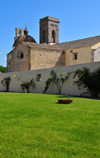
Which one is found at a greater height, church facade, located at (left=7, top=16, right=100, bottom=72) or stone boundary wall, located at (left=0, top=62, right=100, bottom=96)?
church facade, located at (left=7, top=16, right=100, bottom=72)

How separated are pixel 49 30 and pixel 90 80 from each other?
32.0 meters

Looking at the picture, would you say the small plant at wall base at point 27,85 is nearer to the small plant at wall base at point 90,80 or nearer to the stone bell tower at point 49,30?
the small plant at wall base at point 90,80

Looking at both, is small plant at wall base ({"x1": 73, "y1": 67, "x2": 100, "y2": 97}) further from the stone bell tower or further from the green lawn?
the stone bell tower

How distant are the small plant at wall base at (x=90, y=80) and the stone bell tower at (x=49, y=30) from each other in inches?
1182

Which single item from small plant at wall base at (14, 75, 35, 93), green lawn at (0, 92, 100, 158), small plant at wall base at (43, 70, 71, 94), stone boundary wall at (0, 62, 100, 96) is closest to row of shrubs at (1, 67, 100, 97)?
small plant at wall base at (43, 70, 71, 94)

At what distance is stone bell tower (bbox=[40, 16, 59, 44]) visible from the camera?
1683 inches

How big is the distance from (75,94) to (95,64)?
2935mm

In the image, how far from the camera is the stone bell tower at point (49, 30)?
42750 mm

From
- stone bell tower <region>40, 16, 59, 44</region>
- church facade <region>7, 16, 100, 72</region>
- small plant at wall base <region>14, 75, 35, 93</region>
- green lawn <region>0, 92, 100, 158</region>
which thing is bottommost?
green lawn <region>0, 92, 100, 158</region>

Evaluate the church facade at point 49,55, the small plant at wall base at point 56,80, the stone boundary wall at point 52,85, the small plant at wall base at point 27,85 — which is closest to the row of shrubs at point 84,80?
the small plant at wall base at point 56,80

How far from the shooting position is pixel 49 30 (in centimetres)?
4291

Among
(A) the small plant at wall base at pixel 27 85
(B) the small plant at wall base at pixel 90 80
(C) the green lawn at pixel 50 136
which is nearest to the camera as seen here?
(C) the green lawn at pixel 50 136

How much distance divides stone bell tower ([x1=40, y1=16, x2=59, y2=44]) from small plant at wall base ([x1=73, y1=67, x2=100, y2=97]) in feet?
98.5

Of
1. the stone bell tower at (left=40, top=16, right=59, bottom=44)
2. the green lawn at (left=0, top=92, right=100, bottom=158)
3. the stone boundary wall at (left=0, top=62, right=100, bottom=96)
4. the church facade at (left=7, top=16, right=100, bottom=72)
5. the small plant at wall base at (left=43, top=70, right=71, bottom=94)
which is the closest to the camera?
the green lawn at (left=0, top=92, right=100, bottom=158)
